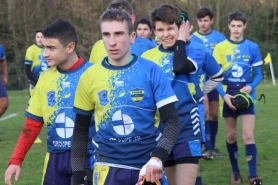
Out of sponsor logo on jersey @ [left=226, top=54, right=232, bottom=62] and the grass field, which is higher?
sponsor logo on jersey @ [left=226, top=54, right=232, bottom=62]

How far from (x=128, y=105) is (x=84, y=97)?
325 millimetres

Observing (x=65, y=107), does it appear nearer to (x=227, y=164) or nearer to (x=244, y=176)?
(x=244, y=176)

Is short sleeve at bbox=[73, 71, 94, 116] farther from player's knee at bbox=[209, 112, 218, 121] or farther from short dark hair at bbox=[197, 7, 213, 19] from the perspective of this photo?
short dark hair at bbox=[197, 7, 213, 19]

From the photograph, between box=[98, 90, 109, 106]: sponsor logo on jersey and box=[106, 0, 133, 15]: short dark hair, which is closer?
box=[98, 90, 109, 106]: sponsor logo on jersey

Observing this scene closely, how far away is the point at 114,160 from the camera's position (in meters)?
4.14

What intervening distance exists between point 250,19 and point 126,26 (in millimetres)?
36166

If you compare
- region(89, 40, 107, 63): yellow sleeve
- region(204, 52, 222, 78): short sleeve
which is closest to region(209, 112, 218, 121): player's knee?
region(89, 40, 107, 63): yellow sleeve

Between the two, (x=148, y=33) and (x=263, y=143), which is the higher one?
(x=148, y=33)

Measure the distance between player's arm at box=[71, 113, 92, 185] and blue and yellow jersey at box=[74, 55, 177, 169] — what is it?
0.12 meters

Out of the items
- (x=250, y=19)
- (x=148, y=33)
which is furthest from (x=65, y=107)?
(x=250, y=19)

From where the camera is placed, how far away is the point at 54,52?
501 centimetres

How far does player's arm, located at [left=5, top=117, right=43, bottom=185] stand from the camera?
4633 mm

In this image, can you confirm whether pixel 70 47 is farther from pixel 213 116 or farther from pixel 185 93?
pixel 213 116

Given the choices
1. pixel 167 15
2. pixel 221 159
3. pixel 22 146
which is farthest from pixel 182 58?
pixel 221 159
